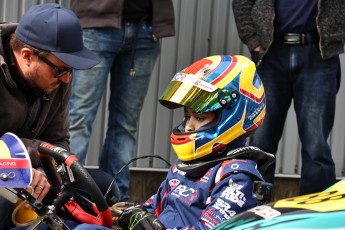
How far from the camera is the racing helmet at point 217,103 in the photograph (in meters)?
4.52

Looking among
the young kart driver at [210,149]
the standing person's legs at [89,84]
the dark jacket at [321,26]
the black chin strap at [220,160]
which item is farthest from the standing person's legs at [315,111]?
the black chin strap at [220,160]

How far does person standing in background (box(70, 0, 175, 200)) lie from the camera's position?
6.58 metres

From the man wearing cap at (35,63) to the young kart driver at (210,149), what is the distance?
0.54 metres

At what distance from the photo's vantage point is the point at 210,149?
4.52 meters

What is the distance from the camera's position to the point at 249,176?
14.2 feet

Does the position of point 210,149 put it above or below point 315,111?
above

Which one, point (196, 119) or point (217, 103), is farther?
point (196, 119)

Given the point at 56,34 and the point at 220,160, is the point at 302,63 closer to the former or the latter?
the point at 220,160

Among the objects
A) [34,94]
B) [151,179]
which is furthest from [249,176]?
[151,179]

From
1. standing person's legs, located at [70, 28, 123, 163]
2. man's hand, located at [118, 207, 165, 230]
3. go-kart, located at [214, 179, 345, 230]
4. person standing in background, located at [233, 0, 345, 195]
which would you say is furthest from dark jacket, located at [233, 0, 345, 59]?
go-kart, located at [214, 179, 345, 230]

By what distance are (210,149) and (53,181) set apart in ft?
2.63

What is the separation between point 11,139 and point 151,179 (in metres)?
3.99

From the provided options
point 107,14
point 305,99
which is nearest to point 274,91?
point 305,99

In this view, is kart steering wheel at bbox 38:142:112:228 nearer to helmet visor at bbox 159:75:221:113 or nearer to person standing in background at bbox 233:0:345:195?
helmet visor at bbox 159:75:221:113
